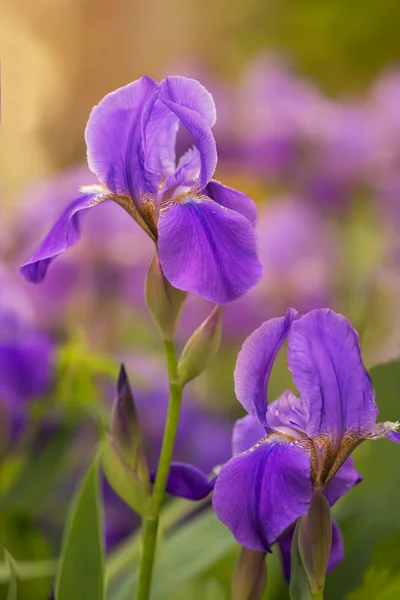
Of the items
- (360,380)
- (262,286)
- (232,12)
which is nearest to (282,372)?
(262,286)

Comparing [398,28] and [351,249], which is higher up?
[398,28]

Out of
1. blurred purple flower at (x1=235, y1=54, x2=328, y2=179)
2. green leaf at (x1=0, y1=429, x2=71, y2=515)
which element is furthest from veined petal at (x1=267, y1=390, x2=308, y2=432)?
blurred purple flower at (x1=235, y1=54, x2=328, y2=179)

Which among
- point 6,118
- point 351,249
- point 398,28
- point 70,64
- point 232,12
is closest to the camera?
point 351,249

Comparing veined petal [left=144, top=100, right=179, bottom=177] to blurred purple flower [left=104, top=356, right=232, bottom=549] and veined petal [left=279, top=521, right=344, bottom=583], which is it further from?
blurred purple flower [left=104, top=356, right=232, bottom=549]

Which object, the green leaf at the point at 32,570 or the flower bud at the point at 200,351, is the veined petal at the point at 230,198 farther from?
the green leaf at the point at 32,570

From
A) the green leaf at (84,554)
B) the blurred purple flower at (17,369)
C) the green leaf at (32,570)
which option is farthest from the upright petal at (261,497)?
the blurred purple flower at (17,369)

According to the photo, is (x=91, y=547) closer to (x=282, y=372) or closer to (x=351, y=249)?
(x=282, y=372)

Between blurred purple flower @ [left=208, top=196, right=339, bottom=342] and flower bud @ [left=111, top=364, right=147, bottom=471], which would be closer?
flower bud @ [left=111, top=364, right=147, bottom=471]
